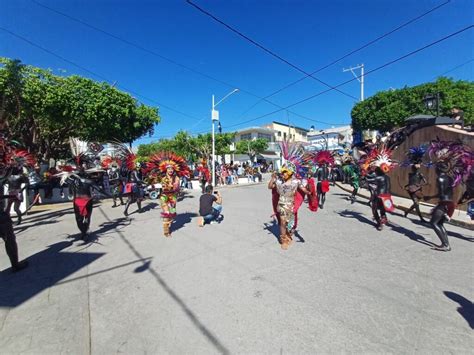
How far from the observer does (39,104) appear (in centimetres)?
1308

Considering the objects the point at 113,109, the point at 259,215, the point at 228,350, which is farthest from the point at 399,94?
the point at 228,350

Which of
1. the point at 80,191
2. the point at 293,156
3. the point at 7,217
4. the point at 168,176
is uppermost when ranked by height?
the point at 293,156

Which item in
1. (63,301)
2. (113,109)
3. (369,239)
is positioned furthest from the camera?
(113,109)

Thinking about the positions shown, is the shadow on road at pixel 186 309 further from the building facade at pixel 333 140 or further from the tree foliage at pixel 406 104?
the tree foliage at pixel 406 104

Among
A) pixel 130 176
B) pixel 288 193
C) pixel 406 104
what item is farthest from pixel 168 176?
pixel 406 104

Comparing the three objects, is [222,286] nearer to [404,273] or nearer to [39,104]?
[404,273]

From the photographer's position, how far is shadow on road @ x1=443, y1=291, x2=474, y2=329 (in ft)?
9.78

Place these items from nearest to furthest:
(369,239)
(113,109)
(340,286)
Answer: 1. (340,286)
2. (369,239)
3. (113,109)

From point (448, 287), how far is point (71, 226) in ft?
30.0

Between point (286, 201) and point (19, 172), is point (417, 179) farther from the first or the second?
point (19, 172)

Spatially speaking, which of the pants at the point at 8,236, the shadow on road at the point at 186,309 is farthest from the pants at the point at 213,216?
the pants at the point at 8,236

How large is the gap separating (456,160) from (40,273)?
26.9 feet

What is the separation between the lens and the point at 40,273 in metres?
4.53

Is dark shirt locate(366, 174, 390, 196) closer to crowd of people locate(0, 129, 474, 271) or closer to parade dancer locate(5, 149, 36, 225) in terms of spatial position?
crowd of people locate(0, 129, 474, 271)
